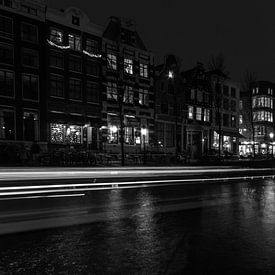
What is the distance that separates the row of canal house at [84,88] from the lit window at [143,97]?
12 cm

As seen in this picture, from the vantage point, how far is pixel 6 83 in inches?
1371

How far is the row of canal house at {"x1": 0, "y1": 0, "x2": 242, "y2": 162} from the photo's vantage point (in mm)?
35219

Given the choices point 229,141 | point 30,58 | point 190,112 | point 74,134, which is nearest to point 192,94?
point 190,112

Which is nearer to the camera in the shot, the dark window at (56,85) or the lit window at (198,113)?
the dark window at (56,85)

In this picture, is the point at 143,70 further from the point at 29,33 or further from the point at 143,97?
the point at 29,33

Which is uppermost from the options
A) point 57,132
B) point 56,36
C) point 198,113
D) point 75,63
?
point 56,36

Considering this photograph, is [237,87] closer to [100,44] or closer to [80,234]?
[100,44]

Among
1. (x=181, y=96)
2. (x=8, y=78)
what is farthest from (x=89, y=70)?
(x=181, y=96)

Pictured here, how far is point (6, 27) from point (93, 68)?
393 inches

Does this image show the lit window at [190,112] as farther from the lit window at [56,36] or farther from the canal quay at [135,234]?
the canal quay at [135,234]

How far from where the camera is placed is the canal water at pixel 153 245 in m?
5.62

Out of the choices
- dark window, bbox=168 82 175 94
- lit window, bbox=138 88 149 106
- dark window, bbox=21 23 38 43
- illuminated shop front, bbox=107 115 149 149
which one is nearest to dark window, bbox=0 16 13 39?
dark window, bbox=21 23 38 43

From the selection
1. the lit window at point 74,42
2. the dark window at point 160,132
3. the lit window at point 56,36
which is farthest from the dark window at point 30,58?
the dark window at point 160,132

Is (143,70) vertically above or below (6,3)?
below
